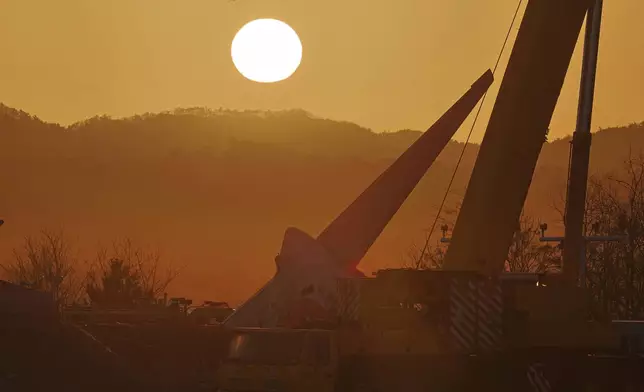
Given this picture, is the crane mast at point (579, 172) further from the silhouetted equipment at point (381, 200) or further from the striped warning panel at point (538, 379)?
the striped warning panel at point (538, 379)

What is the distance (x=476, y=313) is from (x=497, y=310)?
429 millimetres

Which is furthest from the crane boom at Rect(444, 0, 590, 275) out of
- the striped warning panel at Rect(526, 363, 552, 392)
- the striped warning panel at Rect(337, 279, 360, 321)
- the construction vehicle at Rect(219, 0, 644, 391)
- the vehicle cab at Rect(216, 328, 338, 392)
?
the vehicle cab at Rect(216, 328, 338, 392)

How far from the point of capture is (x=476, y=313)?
2341 cm

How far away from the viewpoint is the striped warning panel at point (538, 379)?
72.2 feet

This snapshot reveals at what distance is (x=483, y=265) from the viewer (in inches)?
1131

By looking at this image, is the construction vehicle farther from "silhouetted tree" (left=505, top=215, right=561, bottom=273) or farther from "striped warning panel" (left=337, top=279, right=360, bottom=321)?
"silhouetted tree" (left=505, top=215, right=561, bottom=273)

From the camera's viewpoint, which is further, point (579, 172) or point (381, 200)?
point (381, 200)

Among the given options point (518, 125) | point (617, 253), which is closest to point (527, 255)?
point (617, 253)

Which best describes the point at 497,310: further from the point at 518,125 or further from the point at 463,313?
the point at 518,125

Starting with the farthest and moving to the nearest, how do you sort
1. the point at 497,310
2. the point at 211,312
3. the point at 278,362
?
the point at 211,312
the point at 497,310
the point at 278,362

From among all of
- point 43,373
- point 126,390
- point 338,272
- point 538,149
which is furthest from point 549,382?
point 338,272

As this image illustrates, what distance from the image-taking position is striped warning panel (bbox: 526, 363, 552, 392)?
72.2 feet

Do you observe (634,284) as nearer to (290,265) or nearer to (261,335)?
(290,265)

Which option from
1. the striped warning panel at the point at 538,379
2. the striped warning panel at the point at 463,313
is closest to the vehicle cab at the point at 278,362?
the striped warning panel at the point at 463,313
